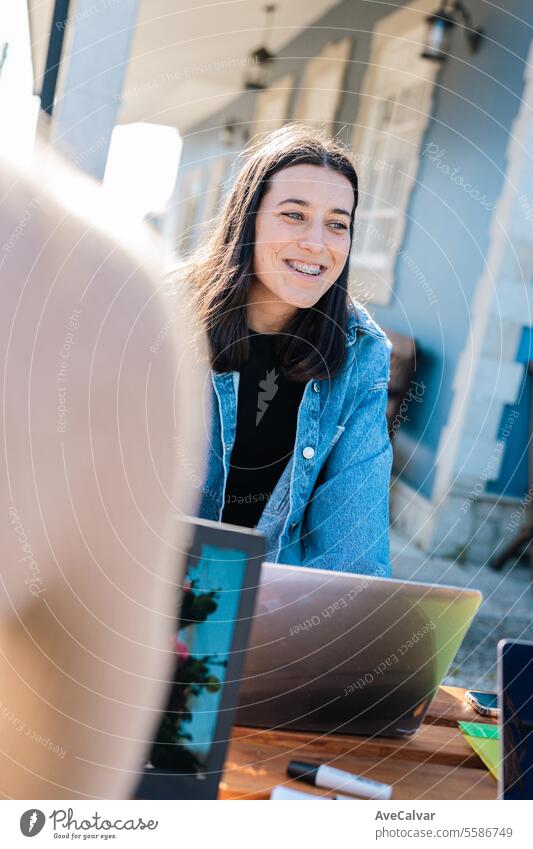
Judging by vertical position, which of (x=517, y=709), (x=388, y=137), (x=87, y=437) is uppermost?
(x=388, y=137)

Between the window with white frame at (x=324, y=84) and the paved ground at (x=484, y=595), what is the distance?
2.22 meters

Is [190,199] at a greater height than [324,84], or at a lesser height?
greater

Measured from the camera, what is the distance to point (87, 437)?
1.26ft

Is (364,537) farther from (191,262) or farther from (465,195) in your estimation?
(465,195)

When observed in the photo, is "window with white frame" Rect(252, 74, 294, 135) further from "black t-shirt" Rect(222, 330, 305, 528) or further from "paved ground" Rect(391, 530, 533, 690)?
"black t-shirt" Rect(222, 330, 305, 528)

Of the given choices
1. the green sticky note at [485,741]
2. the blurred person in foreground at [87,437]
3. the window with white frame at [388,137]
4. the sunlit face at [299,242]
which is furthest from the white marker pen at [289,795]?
the window with white frame at [388,137]

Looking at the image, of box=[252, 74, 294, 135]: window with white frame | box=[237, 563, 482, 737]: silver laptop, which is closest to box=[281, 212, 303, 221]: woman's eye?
box=[237, 563, 482, 737]: silver laptop

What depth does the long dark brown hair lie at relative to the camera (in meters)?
1.43

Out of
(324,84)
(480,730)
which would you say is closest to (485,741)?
(480,730)

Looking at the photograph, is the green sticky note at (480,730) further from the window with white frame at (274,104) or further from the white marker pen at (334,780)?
the window with white frame at (274,104)

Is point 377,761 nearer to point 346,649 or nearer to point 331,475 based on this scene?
point 346,649

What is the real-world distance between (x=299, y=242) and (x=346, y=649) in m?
0.81

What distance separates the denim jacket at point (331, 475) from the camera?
1361mm

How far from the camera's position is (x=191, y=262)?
158 centimetres
